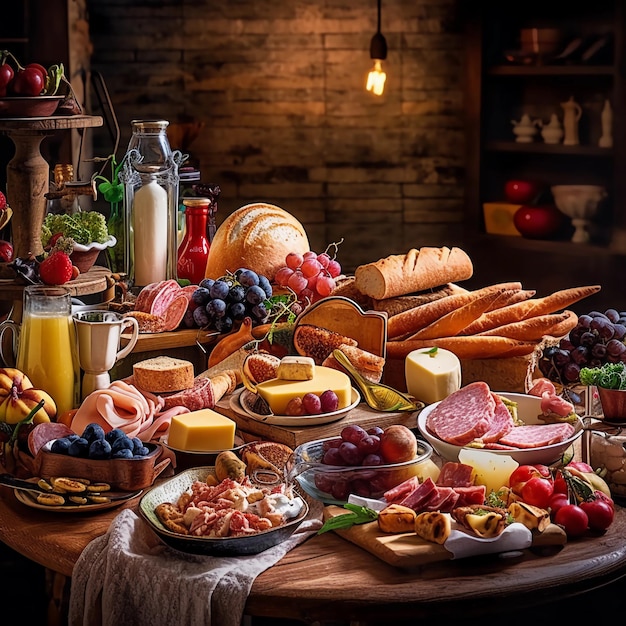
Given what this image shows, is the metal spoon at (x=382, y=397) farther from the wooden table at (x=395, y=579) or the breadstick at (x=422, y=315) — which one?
the wooden table at (x=395, y=579)

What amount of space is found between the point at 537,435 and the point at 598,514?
246mm

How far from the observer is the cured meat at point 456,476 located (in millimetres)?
1708

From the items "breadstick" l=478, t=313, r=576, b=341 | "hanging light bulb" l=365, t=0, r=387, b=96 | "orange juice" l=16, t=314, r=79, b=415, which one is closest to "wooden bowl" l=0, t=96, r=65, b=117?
"orange juice" l=16, t=314, r=79, b=415

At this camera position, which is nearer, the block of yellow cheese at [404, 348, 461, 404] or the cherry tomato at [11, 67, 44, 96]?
the block of yellow cheese at [404, 348, 461, 404]

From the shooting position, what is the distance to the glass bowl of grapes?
1.71 metres

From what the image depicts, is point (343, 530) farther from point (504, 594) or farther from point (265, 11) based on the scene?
point (265, 11)

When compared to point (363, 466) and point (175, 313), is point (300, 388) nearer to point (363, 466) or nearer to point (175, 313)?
point (363, 466)

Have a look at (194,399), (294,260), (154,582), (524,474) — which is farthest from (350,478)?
(294,260)

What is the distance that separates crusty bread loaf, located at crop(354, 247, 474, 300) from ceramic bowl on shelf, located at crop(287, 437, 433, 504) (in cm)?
88

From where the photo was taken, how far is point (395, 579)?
149 cm

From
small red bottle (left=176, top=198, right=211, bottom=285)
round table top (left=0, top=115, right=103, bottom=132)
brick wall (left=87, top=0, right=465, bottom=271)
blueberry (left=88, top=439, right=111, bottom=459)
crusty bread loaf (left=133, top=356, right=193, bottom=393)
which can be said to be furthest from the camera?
brick wall (left=87, top=0, right=465, bottom=271)

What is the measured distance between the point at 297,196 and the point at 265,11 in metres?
1.01

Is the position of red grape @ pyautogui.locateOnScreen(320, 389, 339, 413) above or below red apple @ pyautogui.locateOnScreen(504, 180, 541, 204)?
below

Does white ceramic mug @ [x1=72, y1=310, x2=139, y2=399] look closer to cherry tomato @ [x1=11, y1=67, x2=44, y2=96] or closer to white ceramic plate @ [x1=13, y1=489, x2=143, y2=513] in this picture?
white ceramic plate @ [x1=13, y1=489, x2=143, y2=513]
